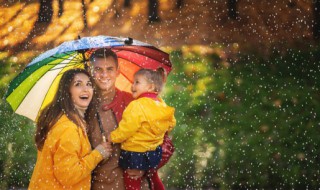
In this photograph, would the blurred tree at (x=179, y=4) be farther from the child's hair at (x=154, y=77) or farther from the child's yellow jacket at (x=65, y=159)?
the child's yellow jacket at (x=65, y=159)

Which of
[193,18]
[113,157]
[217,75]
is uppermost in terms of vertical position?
[193,18]

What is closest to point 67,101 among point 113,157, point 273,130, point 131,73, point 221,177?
point 113,157

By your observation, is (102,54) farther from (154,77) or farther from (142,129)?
(142,129)

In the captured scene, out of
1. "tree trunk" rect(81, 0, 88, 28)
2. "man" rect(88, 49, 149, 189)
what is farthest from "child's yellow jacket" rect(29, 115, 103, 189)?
"tree trunk" rect(81, 0, 88, 28)

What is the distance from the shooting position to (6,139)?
6668 millimetres

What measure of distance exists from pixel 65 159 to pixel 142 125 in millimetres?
527

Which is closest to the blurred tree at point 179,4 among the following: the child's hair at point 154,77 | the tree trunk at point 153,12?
the tree trunk at point 153,12

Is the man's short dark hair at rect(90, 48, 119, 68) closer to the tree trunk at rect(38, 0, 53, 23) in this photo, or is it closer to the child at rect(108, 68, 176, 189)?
the child at rect(108, 68, 176, 189)

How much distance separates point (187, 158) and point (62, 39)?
2.04 m

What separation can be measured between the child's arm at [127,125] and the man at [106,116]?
8 cm

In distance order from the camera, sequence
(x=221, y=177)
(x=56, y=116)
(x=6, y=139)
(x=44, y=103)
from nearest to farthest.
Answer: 1. (x=56, y=116)
2. (x=44, y=103)
3. (x=221, y=177)
4. (x=6, y=139)

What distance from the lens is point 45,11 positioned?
6.80m

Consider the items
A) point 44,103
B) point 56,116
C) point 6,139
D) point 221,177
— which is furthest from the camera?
point 6,139

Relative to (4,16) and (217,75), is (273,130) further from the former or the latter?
(4,16)
